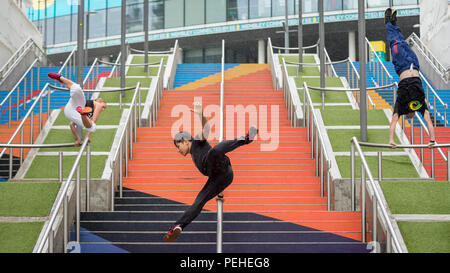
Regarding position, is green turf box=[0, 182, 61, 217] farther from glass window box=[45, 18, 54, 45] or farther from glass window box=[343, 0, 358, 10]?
glass window box=[45, 18, 54, 45]

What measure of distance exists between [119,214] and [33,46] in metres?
13.7

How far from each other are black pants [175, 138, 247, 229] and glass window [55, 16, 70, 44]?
38466 millimetres

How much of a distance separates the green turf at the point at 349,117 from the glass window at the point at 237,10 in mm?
25958

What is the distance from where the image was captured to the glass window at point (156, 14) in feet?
124

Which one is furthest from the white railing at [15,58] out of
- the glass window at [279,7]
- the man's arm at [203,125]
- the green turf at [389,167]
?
the glass window at [279,7]

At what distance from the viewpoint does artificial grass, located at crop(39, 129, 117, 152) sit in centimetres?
947

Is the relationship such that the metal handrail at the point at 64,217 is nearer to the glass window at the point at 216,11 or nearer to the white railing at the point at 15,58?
the white railing at the point at 15,58

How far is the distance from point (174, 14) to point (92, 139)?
1149 inches

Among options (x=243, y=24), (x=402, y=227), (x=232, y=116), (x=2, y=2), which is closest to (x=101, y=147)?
(x=232, y=116)

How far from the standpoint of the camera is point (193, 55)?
39250 mm

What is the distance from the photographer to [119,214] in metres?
7.24

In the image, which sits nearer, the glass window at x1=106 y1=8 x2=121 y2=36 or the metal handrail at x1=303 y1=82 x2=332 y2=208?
the metal handrail at x1=303 y1=82 x2=332 y2=208

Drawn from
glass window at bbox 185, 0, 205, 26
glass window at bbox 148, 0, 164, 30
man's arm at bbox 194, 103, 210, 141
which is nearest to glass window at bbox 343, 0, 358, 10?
glass window at bbox 185, 0, 205, 26
